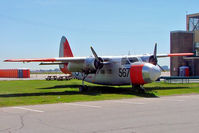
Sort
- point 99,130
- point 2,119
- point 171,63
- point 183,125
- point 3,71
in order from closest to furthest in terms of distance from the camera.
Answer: point 99,130 < point 183,125 < point 2,119 < point 171,63 < point 3,71

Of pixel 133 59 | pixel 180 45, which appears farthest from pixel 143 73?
pixel 180 45

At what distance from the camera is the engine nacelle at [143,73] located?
2008 centimetres

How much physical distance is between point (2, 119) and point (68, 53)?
21.1m

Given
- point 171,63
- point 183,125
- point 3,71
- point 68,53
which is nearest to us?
point 183,125

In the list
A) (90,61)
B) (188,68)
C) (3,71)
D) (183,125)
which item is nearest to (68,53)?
(90,61)

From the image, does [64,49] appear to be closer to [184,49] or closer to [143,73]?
[143,73]

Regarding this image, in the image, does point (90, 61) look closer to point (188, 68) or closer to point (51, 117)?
point (51, 117)

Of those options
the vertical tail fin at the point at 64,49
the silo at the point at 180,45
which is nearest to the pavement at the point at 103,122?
the vertical tail fin at the point at 64,49

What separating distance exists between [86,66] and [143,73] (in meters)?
5.23

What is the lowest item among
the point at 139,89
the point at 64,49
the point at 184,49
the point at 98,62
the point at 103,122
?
the point at 103,122

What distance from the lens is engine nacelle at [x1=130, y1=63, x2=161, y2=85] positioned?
65.9ft

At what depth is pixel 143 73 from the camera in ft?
67.0

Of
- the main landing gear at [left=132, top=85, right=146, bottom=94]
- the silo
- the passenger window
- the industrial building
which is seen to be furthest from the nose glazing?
the silo

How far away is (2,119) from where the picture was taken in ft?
34.0
